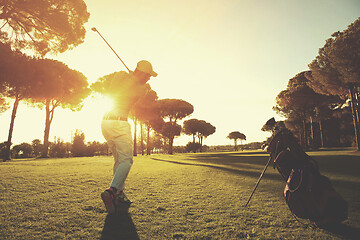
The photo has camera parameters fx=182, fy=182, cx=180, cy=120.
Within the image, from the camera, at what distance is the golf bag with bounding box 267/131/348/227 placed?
2025 millimetres

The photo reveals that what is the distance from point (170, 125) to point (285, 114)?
2867 cm

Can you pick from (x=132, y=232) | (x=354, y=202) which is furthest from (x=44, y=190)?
(x=354, y=202)

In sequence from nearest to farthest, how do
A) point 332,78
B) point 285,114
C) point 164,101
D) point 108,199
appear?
1. point 108,199
2. point 332,78
3. point 285,114
4. point 164,101

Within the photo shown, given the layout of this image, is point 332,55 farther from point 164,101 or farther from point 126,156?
point 164,101

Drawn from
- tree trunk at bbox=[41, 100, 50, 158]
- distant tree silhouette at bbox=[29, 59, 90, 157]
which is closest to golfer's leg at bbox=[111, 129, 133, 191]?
distant tree silhouette at bbox=[29, 59, 90, 157]

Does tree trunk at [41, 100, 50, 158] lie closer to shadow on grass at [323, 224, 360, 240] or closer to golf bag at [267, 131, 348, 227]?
golf bag at [267, 131, 348, 227]

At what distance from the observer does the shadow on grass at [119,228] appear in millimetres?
2072

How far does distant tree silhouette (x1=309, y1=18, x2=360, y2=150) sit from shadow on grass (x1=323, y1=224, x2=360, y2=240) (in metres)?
22.9

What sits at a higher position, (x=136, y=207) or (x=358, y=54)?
A: (x=358, y=54)

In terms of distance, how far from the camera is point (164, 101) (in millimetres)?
48438

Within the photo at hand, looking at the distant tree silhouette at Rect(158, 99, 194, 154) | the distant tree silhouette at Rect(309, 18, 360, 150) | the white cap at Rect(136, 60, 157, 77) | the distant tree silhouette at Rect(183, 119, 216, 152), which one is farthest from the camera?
the distant tree silhouette at Rect(183, 119, 216, 152)

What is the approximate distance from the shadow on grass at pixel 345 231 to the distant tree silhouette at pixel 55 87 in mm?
23412

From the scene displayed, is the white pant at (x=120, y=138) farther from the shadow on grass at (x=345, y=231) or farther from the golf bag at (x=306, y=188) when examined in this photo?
the shadow on grass at (x=345, y=231)

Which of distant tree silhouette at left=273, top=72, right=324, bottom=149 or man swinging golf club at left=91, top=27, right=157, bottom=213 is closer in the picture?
man swinging golf club at left=91, top=27, right=157, bottom=213
